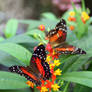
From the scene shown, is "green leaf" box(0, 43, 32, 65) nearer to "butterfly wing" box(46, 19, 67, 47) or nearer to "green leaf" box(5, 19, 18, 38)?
"butterfly wing" box(46, 19, 67, 47)

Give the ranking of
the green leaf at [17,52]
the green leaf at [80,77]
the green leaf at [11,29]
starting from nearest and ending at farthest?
the green leaf at [80,77]
the green leaf at [17,52]
the green leaf at [11,29]

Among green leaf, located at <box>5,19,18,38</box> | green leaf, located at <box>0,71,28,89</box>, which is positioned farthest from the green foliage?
green leaf, located at <box>5,19,18,38</box>

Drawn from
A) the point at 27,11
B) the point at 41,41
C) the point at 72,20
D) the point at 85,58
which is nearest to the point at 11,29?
the point at 72,20

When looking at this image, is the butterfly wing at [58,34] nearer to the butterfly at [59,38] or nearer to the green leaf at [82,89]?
the butterfly at [59,38]

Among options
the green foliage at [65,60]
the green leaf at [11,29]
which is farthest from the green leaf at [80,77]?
the green leaf at [11,29]

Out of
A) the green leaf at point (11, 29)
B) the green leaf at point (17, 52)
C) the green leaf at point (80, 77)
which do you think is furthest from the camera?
the green leaf at point (11, 29)
